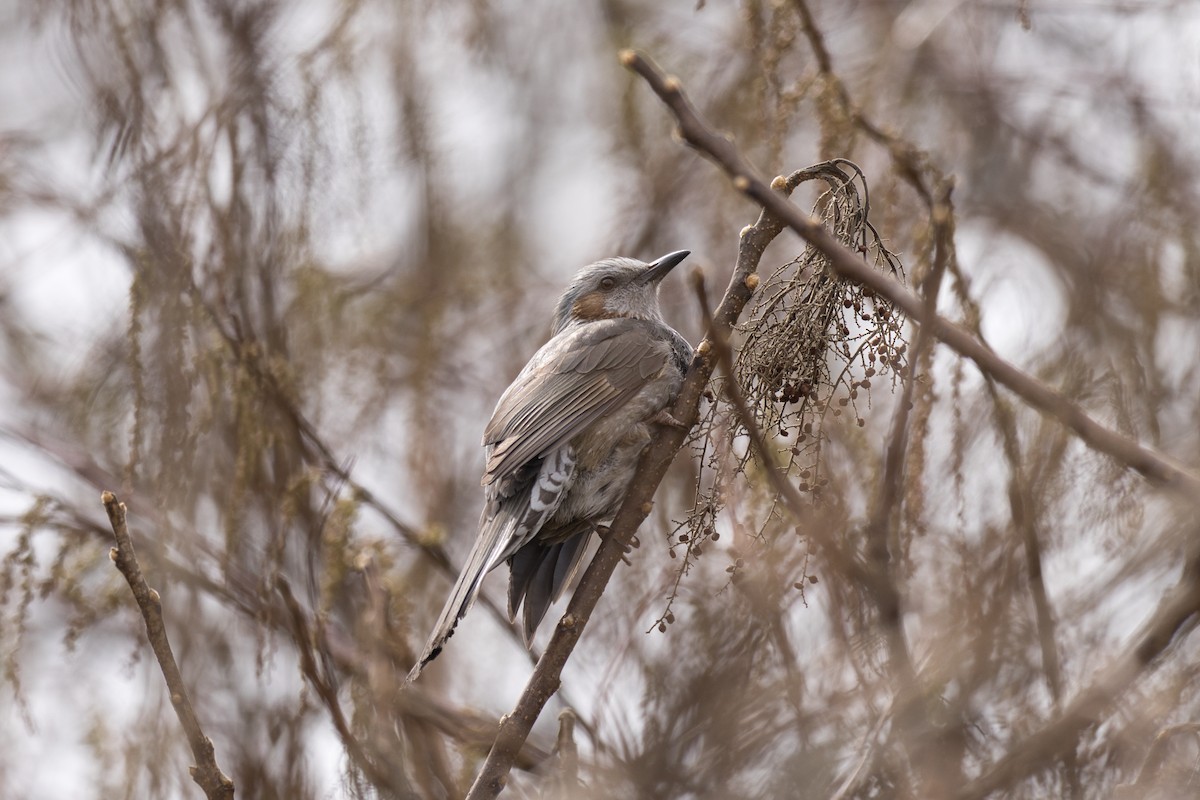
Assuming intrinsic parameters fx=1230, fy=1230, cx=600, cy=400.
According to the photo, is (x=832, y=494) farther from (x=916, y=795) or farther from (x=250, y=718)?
(x=250, y=718)

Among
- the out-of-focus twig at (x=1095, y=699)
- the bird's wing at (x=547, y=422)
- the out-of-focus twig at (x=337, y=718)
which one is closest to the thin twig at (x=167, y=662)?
the out-of-focus twig at (x=337, y=718)

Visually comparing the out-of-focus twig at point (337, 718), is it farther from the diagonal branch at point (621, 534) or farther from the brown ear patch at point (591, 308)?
the brown ear patch at point (591, 308)

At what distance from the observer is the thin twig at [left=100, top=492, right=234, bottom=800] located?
109 inches

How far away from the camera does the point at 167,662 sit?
9.26ft

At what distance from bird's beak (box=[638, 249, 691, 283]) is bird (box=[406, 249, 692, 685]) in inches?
19.3

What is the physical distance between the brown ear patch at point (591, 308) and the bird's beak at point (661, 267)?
203 millimetres

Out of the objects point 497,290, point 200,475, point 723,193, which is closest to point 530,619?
point 200,475

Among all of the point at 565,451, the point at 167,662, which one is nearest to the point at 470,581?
the point at 565,451

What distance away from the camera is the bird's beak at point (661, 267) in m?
5.34

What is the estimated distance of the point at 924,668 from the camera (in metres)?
3.07

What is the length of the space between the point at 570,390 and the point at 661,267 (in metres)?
0.95

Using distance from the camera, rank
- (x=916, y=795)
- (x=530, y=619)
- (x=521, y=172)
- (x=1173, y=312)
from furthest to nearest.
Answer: (x=521, y=172), (x=1173, y=312), (x=530, y=619), (x=916, y=795)

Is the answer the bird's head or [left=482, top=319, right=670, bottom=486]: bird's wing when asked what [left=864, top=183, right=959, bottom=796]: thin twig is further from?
the bird's head

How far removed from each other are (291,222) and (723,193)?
2.33 metres
